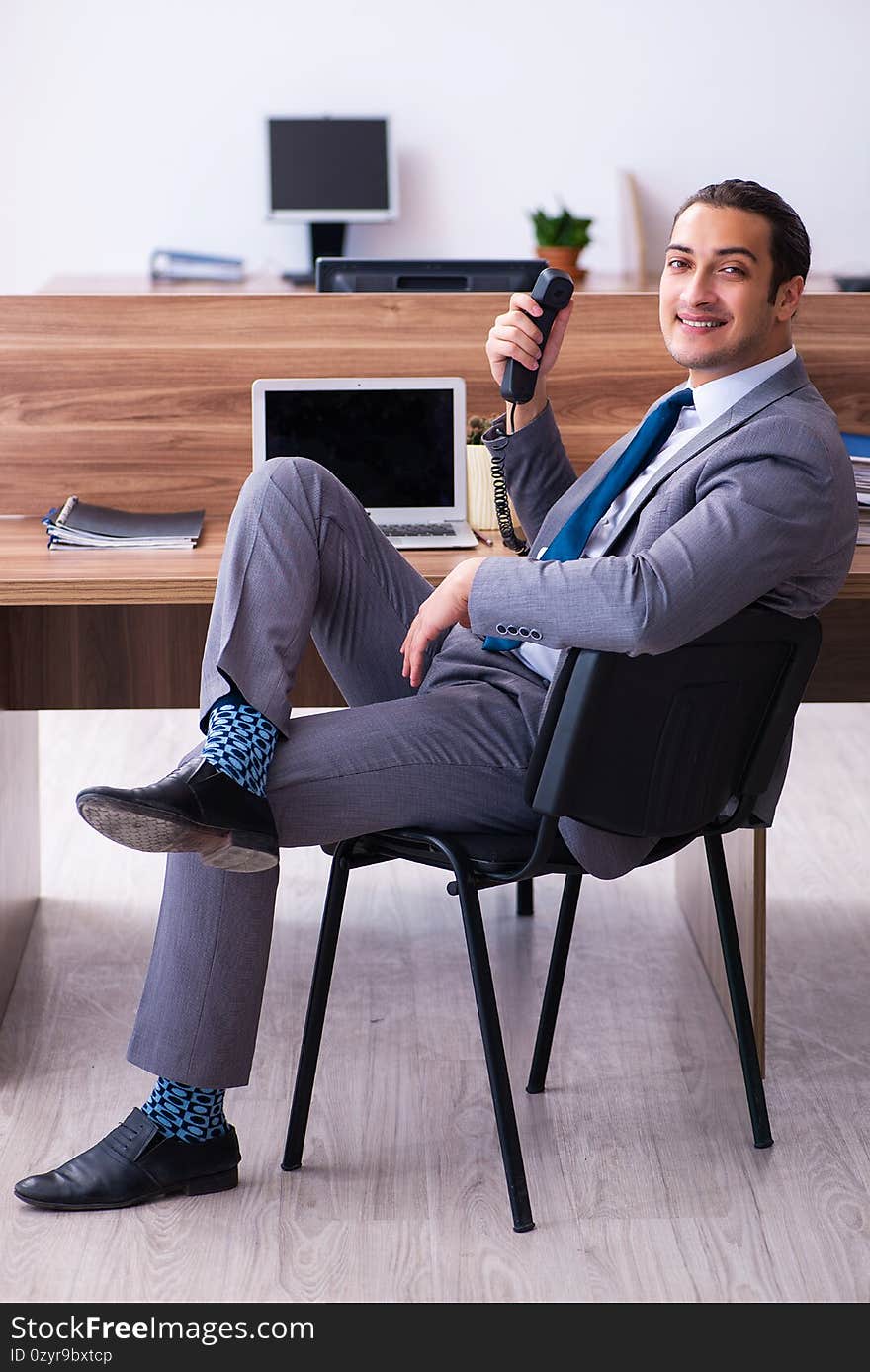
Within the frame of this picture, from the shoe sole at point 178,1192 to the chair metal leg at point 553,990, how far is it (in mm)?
458

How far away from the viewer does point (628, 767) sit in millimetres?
1685

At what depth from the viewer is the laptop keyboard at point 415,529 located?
2338 mm

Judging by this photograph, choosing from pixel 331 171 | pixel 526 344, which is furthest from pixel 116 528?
pixel 331 171

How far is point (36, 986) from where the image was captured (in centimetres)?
247

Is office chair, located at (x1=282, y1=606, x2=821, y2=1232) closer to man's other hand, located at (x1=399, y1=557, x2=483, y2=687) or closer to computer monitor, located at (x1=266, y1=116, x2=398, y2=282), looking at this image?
man's other hand, located at (x1=399, y1=557, x2=483, y2=687)

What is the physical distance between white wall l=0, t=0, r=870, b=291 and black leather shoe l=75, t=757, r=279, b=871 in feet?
17.3

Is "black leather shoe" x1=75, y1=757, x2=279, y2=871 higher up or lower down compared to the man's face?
lower down

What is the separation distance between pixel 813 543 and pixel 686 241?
0.47 m

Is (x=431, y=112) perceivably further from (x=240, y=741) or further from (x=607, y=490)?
(x=240, y=741)

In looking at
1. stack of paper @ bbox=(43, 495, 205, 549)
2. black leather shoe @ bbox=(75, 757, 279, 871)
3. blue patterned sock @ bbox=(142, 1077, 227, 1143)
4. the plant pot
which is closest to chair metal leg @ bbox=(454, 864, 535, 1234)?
black leather shoe @ bbox=(75, 757, 279, 871)

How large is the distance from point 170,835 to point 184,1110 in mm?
405

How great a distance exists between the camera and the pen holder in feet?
7.93
